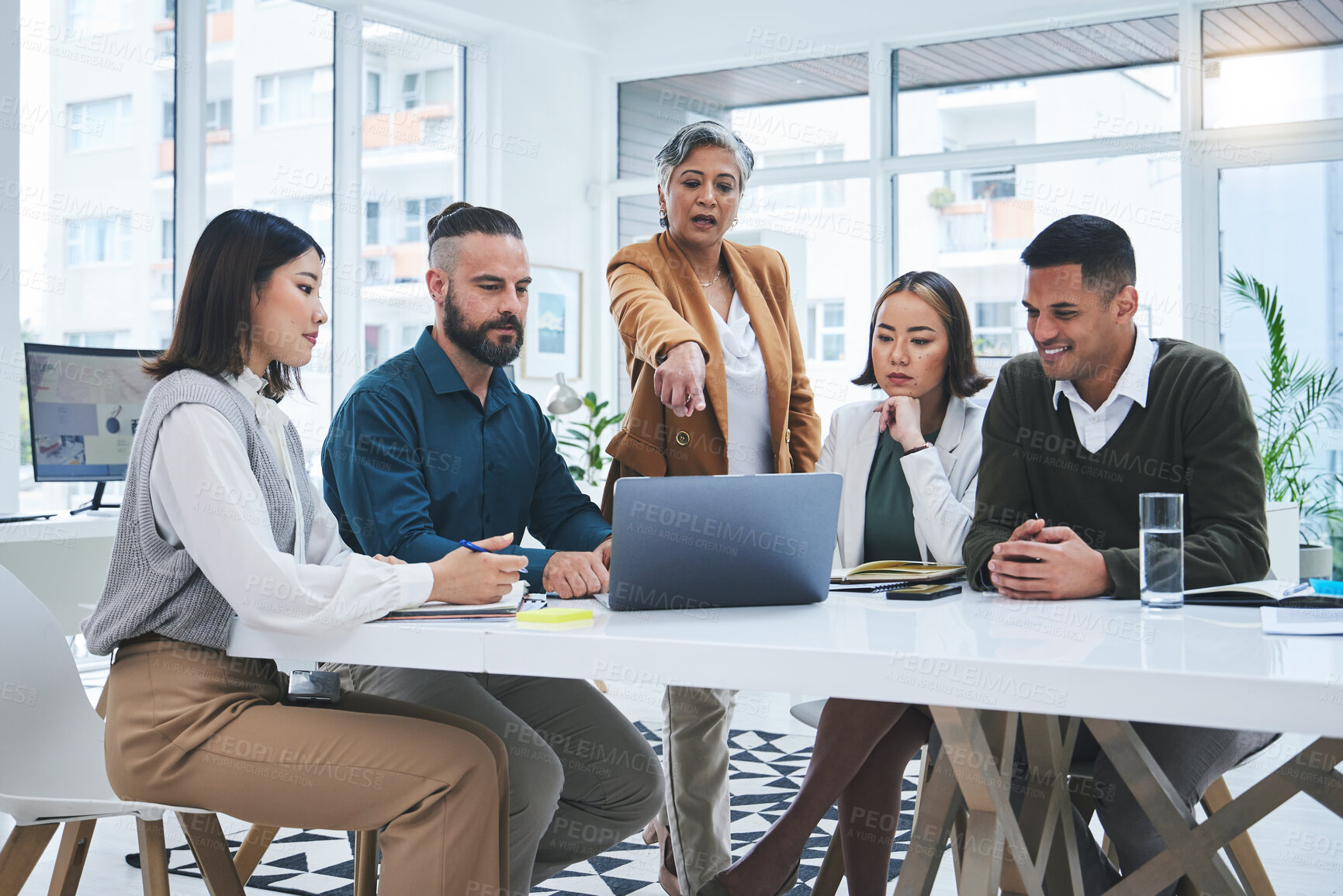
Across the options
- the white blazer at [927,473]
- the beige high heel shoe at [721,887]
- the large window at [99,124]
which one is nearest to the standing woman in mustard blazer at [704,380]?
the white blazer at [927,473]

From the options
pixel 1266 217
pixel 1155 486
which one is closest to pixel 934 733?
pixel 1155 486

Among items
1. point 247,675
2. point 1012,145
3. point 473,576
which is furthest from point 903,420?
point 1012,145

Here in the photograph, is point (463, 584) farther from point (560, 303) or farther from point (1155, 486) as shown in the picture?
point (560, 303)

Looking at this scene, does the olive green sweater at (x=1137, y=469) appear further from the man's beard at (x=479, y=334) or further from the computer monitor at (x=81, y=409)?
the computer monitor at (x=81, y=409)

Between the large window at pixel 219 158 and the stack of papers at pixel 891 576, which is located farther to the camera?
the large window at pixel 219 158

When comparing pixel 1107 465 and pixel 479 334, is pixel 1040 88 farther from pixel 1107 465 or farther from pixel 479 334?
pixel 479 334

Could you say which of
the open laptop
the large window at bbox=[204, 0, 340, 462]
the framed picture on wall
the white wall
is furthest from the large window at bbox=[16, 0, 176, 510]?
the open laptop

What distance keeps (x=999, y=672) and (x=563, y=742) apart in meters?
1.10

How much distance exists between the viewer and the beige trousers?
2.32 metres

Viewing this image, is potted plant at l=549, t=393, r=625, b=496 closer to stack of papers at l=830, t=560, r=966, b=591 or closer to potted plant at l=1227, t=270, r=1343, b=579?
potted plant at l=1227, t=270, r=1343, b=579

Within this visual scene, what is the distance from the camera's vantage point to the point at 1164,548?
154 centimetres

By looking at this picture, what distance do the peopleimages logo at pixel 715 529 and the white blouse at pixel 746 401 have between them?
86cm

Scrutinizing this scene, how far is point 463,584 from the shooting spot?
5.06 ft

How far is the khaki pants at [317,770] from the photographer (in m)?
1.46
